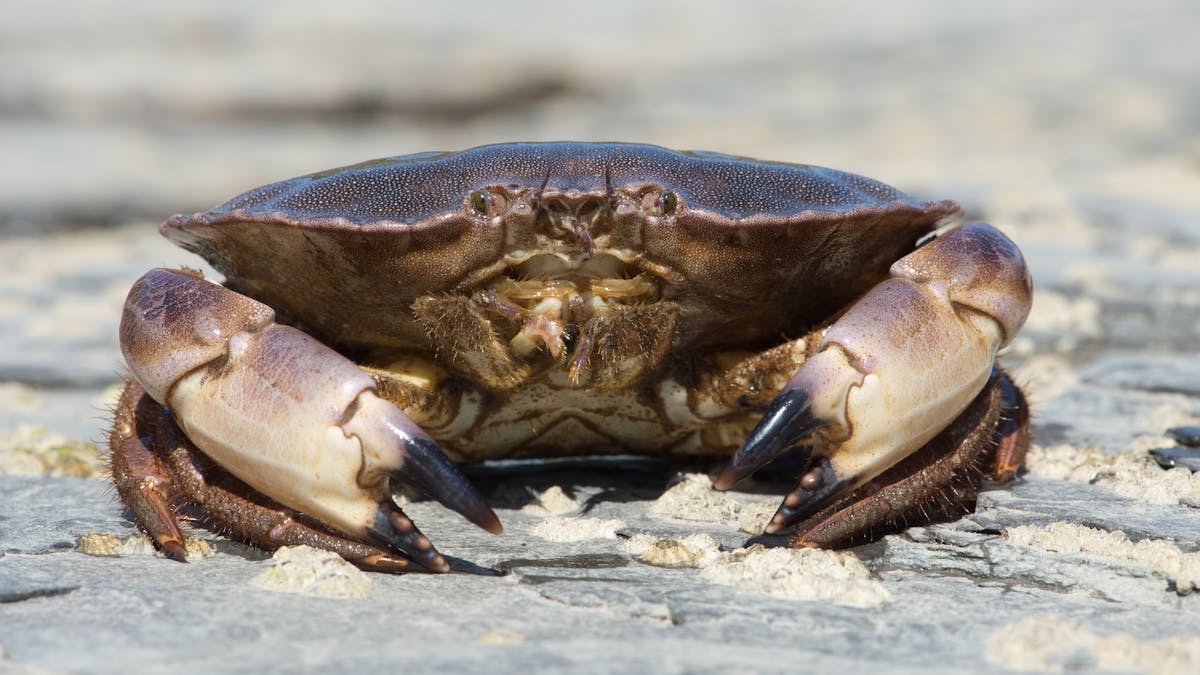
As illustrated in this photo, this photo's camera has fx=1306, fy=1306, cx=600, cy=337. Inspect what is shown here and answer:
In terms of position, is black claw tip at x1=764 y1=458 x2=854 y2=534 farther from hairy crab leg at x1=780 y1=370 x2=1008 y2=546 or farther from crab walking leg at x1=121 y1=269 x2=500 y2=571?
crab walking leg at x1=121 y1=269 x2=500 y2=571

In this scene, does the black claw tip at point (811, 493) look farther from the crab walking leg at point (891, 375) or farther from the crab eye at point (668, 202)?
the crab eye at point (668, 202)

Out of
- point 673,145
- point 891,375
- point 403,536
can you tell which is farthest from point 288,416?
point 673,145

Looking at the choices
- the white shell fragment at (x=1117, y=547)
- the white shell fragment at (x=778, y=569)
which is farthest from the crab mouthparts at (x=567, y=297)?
the white shell fragment at (x=1117, y=547)

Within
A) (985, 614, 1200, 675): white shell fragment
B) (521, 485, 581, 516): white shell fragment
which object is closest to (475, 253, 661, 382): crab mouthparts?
(521, 485, 581, 516): white shell fragment

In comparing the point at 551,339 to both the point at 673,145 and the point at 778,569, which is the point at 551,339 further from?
the point at 673,145

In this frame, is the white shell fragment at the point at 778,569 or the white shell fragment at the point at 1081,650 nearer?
the white shell fragment at the point at 1081,650

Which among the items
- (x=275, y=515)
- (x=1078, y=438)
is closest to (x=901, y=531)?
(x=1078, y=438)
